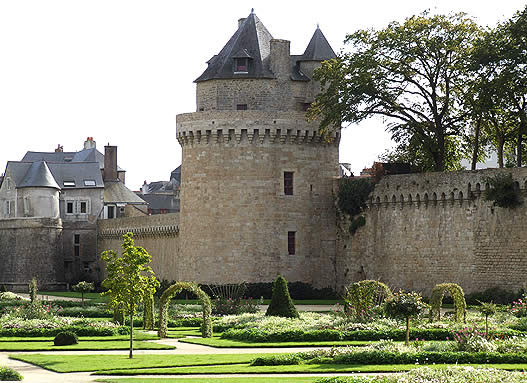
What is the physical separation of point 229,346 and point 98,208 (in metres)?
56.0

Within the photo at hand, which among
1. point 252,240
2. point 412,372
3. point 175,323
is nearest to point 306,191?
point 252,240

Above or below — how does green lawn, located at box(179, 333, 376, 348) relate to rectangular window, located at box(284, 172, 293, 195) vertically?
below

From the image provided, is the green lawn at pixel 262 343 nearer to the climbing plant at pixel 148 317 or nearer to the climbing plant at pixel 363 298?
the climbing plant at pixel 363 298

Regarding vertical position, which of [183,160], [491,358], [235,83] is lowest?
[491,358]

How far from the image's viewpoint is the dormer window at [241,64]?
5828 cm

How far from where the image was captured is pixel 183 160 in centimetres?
5894

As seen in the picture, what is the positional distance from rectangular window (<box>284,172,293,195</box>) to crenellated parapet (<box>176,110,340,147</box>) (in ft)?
5.79

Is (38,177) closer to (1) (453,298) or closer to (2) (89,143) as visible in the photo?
(2) (89,143)

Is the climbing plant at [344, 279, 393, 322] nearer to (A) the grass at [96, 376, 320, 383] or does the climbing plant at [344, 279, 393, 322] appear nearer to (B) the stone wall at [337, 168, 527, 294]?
(B) the stone wall at [337, 168, 527, 294]

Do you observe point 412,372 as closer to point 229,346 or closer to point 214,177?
point 229,346

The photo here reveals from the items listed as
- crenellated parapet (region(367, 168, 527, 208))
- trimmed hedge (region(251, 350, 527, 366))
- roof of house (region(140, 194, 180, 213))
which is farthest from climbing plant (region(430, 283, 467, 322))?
roof of house (region(140, 194, 180, 213))

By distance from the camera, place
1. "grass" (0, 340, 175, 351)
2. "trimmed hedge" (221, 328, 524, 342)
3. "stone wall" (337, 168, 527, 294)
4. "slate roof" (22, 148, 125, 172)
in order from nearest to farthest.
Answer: "grass" (0, 340, 175, 351)
"trimmed hedge" (221, 328, 524, 342)
"stone wall" (337, 168, 527, 294)
"slate roof" (22, 148, 125, 172)

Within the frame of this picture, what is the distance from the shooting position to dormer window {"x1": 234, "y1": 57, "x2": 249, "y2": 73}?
58.3 m

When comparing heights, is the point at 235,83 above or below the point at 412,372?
above
